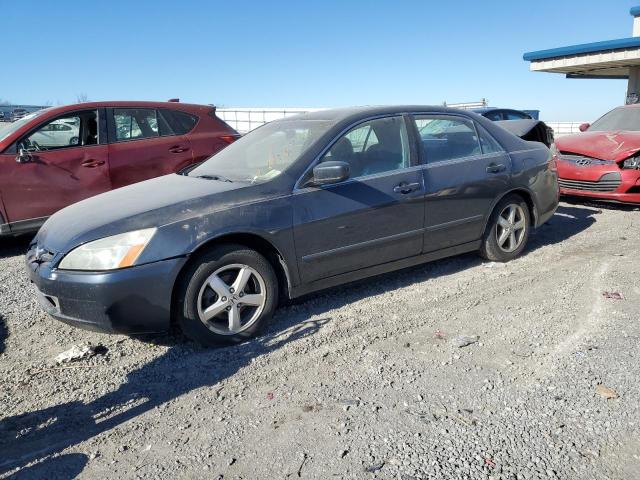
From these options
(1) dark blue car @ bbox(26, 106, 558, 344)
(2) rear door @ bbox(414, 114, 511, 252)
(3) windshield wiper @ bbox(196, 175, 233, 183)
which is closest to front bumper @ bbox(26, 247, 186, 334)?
(1) dark blue car @ bbox(26, 106, 558, 344)

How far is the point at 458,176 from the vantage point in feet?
15.8

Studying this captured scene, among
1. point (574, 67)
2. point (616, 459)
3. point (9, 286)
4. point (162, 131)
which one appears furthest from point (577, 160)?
point (574, 67)

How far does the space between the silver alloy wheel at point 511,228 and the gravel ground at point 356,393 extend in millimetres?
778

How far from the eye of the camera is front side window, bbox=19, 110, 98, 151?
616 centimetres

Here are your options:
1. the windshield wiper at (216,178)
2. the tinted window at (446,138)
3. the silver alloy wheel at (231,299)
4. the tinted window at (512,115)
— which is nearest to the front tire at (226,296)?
the silver alloy wheel at (231,299)

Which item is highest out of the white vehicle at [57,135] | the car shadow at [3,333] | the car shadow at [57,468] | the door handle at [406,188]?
the white vehicle at [57,135]

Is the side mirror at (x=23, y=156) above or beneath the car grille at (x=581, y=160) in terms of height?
above

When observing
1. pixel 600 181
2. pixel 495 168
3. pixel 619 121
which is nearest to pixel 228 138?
pixel 495 168

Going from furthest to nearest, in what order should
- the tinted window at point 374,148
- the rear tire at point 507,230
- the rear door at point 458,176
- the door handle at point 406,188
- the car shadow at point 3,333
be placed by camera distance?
1. the rear tire at point 507,230
2. the rear door at point 458,176
3. the door handle at point 406,188
4. the tinted window at point 374,148
5. the car shadow at point 3,333

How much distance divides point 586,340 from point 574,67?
1902cm

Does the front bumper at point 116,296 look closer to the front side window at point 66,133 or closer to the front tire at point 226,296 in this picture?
the front tire at point 226,296

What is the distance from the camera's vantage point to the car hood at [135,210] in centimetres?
345

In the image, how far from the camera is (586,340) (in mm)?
3592

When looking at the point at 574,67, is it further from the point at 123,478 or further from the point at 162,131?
the point at 123,478
